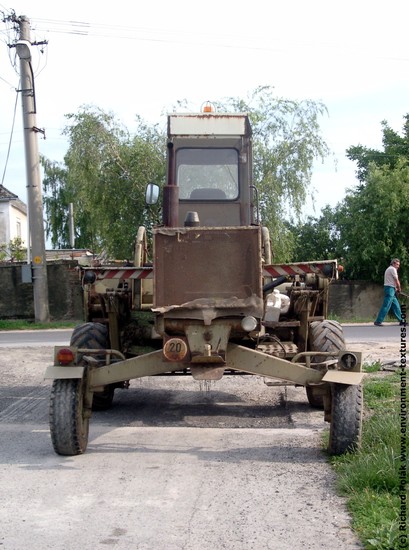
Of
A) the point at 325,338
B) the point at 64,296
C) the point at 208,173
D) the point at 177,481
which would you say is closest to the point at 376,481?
the point at 177,481

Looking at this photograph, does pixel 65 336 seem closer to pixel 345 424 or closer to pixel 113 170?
pixel 113 170

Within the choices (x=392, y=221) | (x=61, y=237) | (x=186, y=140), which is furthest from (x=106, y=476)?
(x=61, y=237)

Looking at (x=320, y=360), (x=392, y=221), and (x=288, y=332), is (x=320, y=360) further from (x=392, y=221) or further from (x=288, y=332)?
(x=392, y=221)

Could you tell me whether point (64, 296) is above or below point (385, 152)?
below

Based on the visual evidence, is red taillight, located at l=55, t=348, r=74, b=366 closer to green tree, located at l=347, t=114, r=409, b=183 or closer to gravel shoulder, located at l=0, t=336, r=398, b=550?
gravel shoulder, located at l=0, t=336, r=398, b=550

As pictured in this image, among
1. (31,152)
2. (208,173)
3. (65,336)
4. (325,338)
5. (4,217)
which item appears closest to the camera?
(325,338)

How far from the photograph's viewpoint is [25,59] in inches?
903

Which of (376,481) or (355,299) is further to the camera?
(355,299)

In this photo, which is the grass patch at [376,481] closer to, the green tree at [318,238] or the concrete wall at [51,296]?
the concrete wall at [51,296]

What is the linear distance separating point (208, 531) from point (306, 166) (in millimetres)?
20520

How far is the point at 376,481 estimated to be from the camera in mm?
5578

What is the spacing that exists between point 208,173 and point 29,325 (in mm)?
15717

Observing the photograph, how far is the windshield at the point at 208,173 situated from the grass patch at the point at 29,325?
→ 1453 centimetres

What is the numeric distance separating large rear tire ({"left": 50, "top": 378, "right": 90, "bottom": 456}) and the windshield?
3049mm
